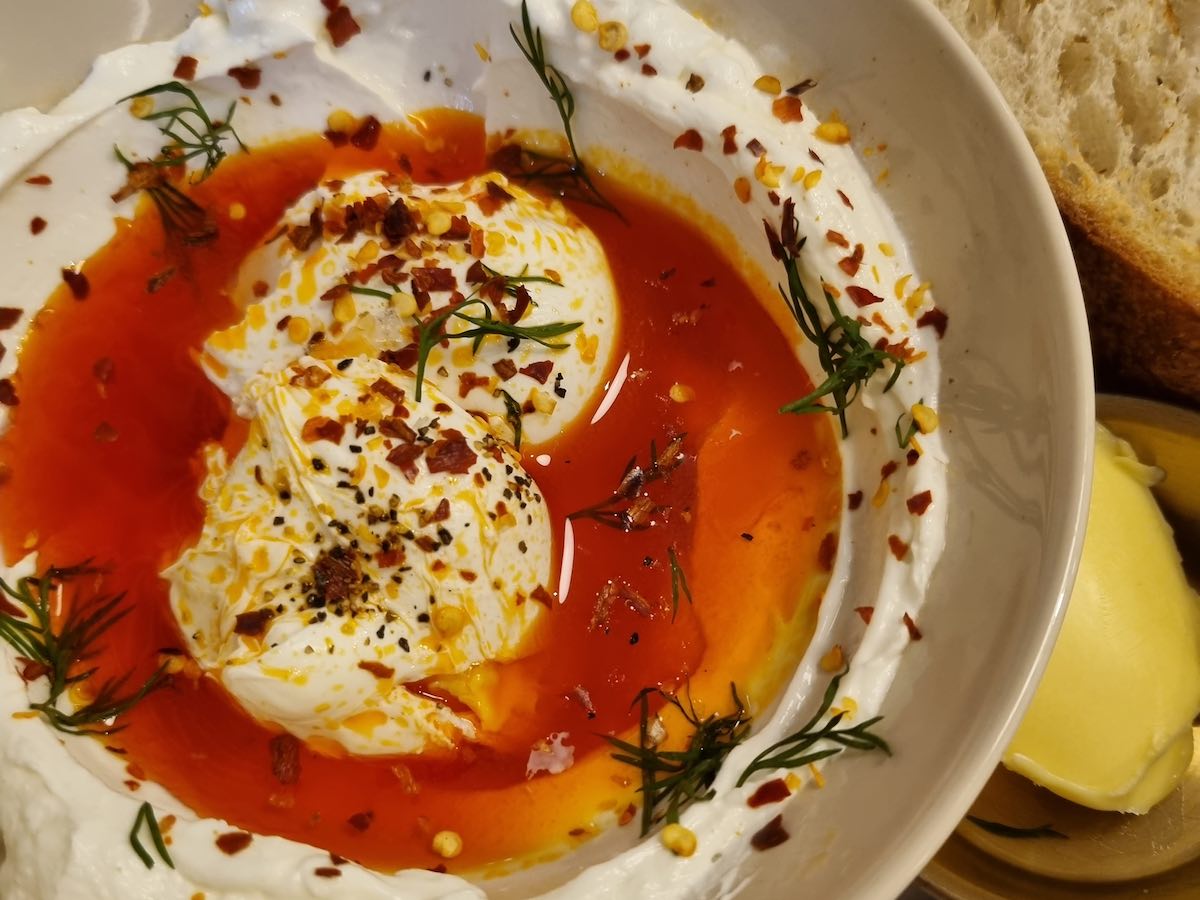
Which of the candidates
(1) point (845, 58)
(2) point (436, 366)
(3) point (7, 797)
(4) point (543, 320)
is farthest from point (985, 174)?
(3) point (7, 797)

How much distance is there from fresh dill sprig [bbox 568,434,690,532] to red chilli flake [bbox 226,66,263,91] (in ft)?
2.59

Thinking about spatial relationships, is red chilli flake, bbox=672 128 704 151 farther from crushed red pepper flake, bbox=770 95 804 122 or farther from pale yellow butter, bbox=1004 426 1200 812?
pale yellow butter, bbox=1004 426 1200 812

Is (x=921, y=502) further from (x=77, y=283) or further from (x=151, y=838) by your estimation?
(x=77, y=283)

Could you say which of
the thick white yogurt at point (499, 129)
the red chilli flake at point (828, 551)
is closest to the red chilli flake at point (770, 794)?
the thick white yogurt at point (499, 129)

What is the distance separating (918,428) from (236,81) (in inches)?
42.7

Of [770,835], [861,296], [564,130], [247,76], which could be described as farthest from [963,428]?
[247,76]

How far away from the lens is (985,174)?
1139mm

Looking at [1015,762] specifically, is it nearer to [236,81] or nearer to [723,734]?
[723,734]

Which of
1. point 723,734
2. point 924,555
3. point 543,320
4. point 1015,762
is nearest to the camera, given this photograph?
point 924,555

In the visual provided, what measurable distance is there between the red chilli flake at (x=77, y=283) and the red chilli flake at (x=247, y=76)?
38cm

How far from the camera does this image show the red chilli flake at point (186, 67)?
1.38m

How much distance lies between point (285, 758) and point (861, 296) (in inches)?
37.5

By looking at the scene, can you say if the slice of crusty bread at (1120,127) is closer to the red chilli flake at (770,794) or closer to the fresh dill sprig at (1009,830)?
the fresh dill sprig at (1009,830)

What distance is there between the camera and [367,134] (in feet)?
5.03
